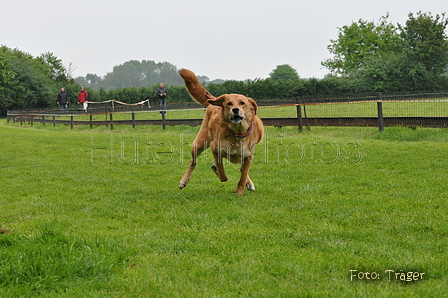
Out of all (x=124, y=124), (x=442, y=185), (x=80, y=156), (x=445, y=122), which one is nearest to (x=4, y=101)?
(x=124, y=124)

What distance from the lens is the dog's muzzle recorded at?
19.1ft

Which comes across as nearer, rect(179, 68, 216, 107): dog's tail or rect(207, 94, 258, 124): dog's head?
rect(207, 94, 258, 124): dog's head

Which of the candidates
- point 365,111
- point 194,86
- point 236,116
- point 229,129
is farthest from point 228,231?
point 365,111

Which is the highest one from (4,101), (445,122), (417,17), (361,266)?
(417,17)

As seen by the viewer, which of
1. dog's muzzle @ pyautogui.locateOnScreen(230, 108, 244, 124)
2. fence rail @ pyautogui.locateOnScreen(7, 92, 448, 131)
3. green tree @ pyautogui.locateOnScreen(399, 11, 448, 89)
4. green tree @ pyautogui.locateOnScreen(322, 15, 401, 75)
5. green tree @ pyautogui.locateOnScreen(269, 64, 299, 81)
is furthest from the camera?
green tree @ pyautogui.locateOnScreen(269, 64, 299, 81)

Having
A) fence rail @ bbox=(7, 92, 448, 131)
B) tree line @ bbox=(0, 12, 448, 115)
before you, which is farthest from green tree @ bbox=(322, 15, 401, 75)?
fence rail @ bbox=(7, 92, 448, 131)

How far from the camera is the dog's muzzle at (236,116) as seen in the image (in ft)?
19.1

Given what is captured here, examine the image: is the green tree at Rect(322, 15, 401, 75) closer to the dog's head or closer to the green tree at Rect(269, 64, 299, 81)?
the green tree at Rect(269, 64, 299, 81)

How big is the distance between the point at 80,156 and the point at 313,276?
9936 mm

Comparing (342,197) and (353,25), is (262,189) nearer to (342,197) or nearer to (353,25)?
(342,197)

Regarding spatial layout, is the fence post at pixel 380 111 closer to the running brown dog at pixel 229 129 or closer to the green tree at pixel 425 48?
the running brown dog at pixel 229 129

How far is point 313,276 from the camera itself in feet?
10.7

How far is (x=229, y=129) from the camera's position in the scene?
6227 millimetres

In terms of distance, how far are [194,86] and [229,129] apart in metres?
1.16
